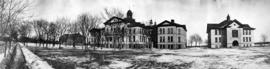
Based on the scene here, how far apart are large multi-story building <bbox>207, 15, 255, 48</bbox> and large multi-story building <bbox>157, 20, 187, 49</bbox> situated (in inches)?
314

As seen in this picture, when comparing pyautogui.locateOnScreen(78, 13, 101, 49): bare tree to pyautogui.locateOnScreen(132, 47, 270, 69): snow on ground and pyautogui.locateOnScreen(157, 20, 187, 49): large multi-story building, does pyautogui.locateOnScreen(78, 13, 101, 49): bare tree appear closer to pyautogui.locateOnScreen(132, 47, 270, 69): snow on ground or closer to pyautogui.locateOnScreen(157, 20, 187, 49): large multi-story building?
pyautogui.locateOnScreen(157, 20, 187, 49): large multi-story building

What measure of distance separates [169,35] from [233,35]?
Answer: 14.6m

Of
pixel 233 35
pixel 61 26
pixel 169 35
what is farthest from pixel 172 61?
pixel 61 26

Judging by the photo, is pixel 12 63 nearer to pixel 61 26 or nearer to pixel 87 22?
pixel 87 22

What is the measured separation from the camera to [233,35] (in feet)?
180

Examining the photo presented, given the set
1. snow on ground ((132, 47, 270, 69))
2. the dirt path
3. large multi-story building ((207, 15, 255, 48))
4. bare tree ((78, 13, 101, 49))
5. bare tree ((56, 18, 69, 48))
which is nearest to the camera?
snow on ground ((132, 47, 270, 69))

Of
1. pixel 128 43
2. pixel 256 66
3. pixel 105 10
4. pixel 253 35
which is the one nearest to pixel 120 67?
pixel 256 66

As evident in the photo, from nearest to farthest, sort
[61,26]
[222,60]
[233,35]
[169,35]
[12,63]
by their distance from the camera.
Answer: [222,60], [12,63], [233,35], [169,35], [61,26]

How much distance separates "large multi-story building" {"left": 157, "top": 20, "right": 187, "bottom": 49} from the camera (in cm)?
5666

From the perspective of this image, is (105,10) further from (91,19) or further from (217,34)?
(217,34)

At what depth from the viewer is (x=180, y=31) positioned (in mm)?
58281

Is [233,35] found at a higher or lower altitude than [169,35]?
lower

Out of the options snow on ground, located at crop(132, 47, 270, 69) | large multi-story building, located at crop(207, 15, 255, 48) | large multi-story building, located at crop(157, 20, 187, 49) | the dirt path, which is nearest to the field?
snow on ground, located at crop(132, 47, 270, 69)

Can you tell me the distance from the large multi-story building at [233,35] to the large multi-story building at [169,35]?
798 cm
